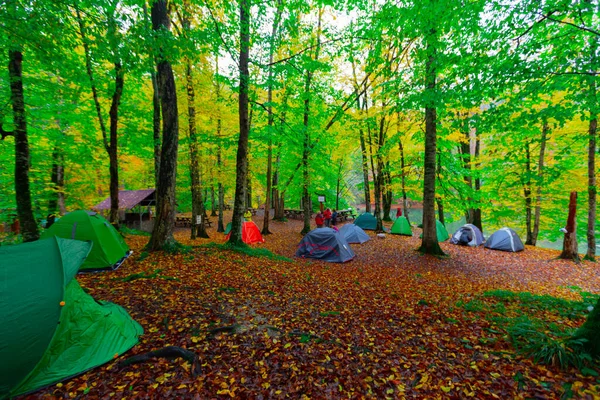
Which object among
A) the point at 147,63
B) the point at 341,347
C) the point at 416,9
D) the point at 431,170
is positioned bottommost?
the point at 341,347

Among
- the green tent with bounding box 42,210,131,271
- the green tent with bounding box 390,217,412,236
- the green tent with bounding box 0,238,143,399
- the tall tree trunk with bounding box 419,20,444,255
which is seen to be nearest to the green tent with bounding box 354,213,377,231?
the green tent with bounding box 390,217,412,236

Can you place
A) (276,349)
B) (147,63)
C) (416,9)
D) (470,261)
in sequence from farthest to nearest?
(470,261), (416,9), (147,63), (276,349)

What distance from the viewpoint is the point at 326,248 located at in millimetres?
10328

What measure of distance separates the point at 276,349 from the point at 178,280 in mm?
3300

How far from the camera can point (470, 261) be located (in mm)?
9805

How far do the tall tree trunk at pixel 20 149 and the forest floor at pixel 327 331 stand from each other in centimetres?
295

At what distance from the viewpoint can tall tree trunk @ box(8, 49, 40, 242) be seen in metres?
6.41

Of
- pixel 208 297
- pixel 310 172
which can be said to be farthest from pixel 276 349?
pixel 310 172

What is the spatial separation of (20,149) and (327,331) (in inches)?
370

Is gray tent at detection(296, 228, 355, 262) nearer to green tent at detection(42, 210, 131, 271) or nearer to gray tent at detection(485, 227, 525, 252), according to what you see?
green tent at detection(42, 210, 131, 271)

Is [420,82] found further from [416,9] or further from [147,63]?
[147,63]

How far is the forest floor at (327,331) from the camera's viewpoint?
2820mm

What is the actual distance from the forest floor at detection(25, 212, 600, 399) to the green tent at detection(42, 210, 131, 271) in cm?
52

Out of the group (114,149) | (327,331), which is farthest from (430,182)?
(114,149)
